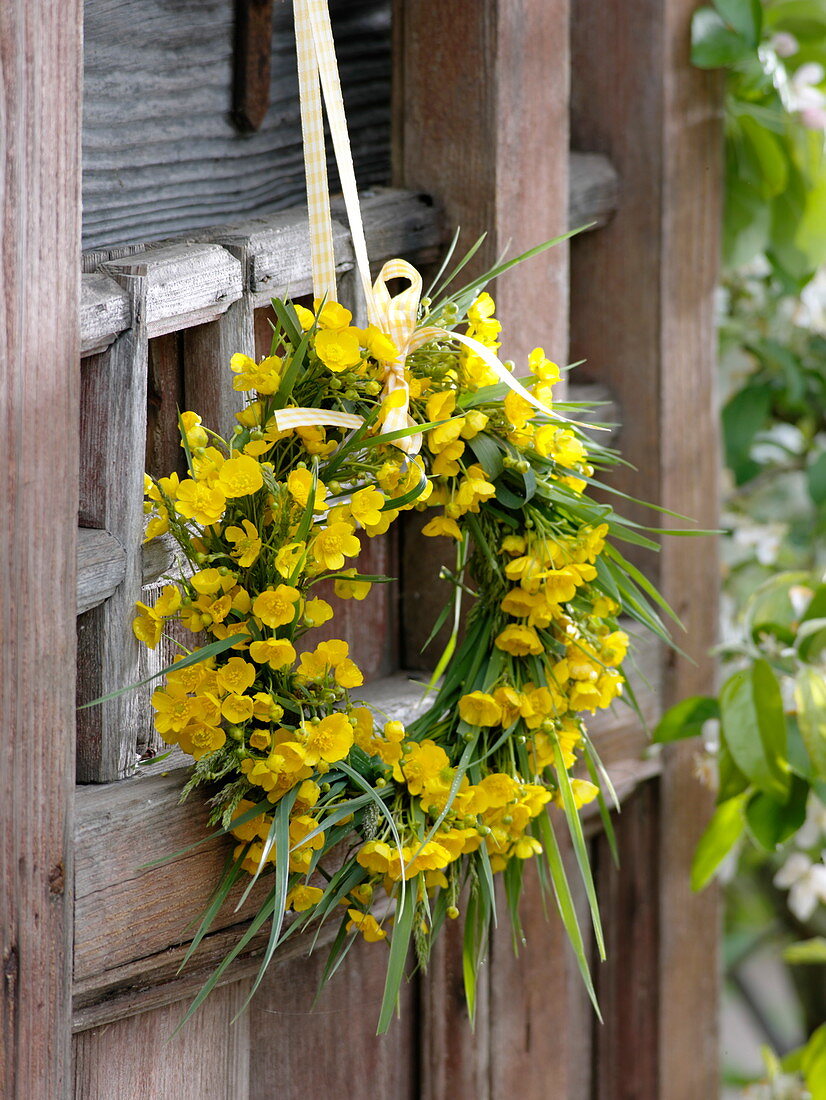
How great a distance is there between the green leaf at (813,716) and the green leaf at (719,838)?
0.13 metres

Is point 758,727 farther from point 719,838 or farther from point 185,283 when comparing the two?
point 185,283

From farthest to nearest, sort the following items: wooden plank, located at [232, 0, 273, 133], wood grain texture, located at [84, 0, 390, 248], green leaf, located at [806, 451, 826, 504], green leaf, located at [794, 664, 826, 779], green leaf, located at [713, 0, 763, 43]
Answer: green leaf, located at [806, 451, 826, 504] < green leaf, located at [713, 0, 763, 43] < green leaf, located at [794, 664, 826, 779] < wooden plank, located at [232, 0, 273, 133] < wood grain texture, located at [84, 0, 390, 248]

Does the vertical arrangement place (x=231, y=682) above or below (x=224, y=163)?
below

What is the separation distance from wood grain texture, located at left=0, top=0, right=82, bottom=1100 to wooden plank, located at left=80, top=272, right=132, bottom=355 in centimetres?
3

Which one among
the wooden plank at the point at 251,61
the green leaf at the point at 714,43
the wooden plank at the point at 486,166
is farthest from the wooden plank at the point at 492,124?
the green leaf at the point at 714,43

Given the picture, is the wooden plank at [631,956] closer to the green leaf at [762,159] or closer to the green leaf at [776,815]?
the green leaf at [776,815]

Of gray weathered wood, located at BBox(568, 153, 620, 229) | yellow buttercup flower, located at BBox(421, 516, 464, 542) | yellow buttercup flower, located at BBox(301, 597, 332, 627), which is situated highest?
gray weathered wood, located at BBox(568, 153, 620, 229)

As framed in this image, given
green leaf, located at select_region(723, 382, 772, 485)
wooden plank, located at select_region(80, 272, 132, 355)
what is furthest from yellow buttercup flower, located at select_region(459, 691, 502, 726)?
green leaf, located at select_region(723, 382, 772, 485)

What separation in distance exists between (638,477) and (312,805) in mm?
672

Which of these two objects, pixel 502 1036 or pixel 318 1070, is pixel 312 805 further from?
pixel 502 1036

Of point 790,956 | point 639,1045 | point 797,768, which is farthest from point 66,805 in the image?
point 790,956

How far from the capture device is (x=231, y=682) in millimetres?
694

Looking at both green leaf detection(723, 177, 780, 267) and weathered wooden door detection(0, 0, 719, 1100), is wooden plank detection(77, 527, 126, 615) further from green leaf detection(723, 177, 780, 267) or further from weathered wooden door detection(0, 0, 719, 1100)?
green leaf detection(723, 177, 780, 267)

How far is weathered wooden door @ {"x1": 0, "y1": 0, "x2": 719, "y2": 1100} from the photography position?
2.20 feet
